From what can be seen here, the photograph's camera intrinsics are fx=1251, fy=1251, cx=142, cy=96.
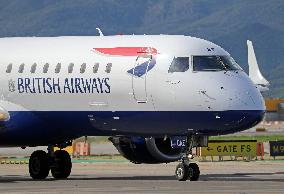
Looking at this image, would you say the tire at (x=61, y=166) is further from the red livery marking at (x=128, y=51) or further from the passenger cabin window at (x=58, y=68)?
the red livery marking at (x=128, y=51)

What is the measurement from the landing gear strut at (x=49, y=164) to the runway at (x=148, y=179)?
38 cm

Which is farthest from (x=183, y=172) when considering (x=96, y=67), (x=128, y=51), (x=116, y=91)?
(x=96, y=67)

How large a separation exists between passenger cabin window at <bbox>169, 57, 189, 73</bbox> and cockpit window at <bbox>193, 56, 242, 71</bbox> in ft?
0.94

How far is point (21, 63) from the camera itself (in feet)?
155

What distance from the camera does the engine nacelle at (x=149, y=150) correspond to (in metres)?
47.3

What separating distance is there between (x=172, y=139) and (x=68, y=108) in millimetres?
4027

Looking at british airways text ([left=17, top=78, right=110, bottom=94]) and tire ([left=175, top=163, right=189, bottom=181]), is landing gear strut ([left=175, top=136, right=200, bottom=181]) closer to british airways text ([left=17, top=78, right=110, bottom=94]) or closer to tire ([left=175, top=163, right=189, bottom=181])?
tire ([left=175, top=163, right=189, bottom=181])

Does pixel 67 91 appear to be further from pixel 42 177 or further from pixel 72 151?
pixel 72 151

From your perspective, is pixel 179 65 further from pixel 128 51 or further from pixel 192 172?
pixel 192 172

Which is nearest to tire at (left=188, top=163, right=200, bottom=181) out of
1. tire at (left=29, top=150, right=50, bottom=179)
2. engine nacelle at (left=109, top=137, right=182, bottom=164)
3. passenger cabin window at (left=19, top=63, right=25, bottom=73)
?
engine nacelle at (left=109, top=137, right=182, bottom=164)

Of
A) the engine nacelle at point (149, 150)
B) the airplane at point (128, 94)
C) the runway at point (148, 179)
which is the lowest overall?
the runway at point (148, 179)

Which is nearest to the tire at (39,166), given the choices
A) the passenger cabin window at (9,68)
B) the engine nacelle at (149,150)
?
the engine nacelle at (149,150)

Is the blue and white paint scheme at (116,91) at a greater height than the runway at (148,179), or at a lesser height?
greater

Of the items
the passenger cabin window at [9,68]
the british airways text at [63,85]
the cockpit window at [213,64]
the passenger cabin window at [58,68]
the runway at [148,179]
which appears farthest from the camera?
the passenger cabin window at [9,68]
